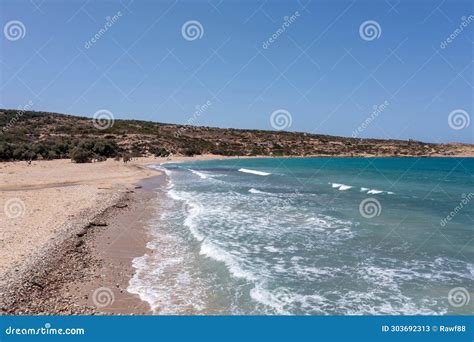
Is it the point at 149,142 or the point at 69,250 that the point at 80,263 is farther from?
the point at 149,142

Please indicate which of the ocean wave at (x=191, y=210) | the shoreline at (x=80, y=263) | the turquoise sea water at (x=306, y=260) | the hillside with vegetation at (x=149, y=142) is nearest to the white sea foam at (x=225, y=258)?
the turquoise sea water at (x=306, y=260)

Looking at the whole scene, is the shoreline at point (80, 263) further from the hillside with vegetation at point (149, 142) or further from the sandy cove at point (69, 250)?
the hillside with vegetation at point (149, 142)

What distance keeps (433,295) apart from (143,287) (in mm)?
6542

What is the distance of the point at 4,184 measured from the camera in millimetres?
24812

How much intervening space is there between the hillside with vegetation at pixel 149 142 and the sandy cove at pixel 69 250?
30.4 m

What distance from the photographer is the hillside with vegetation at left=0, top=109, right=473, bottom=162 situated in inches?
2078

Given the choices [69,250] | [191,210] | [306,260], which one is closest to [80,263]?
[69,250]

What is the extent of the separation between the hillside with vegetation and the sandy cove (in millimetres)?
30359

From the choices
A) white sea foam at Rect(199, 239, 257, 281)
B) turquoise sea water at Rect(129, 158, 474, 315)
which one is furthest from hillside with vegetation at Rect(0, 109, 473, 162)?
white sea foam at Rect(199, 239, 257, 281)

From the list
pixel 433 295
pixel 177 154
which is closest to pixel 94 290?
pixel 433 295

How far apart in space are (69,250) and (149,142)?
72.6m

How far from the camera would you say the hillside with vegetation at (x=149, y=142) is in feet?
173

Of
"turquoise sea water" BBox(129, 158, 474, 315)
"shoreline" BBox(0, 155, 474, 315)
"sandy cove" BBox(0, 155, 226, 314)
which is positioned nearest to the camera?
"shoreline" BBox(0, 155, 474, 315)

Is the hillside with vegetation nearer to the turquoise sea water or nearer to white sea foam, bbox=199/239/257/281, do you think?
the turquoise sea water
